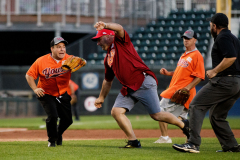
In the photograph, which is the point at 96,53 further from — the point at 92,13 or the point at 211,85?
the point at 211,85

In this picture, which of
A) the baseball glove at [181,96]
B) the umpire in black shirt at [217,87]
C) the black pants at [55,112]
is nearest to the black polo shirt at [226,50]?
the umpire in black shirt at [217,87]

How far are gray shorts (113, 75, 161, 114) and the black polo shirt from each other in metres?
1.07

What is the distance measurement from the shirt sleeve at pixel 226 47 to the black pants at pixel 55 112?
10.1 feet

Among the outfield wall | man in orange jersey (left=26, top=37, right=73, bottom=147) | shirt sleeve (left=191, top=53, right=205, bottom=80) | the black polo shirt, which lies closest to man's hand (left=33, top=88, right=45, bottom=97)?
man in orange jersey (left=26, top=37, right=73, bottom=147)

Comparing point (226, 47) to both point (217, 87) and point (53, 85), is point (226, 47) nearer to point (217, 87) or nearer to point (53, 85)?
point (217, 87)

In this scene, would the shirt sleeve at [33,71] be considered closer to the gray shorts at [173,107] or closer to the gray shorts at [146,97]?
the gray shorts at [146,97]

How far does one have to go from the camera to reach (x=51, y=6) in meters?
25.4

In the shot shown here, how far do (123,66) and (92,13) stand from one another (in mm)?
20170

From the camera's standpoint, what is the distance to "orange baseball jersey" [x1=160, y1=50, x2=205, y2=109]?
736 cm

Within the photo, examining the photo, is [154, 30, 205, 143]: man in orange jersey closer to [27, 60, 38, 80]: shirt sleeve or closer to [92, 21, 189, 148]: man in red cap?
[92, 21, 189, 148]: man in red cap

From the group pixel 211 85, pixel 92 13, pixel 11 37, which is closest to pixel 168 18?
pixel 92 13

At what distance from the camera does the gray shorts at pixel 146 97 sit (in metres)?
6.20

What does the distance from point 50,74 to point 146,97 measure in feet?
Result: 6.24

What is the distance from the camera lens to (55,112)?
7027 mm
